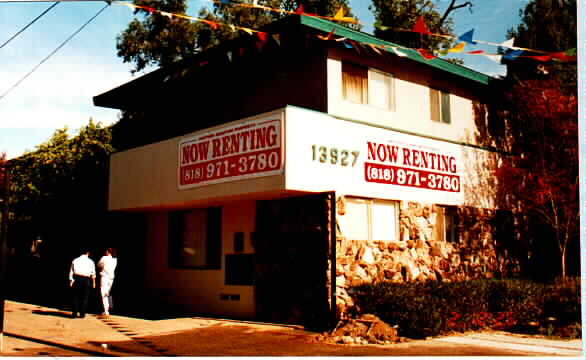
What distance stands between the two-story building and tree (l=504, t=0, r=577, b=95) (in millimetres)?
1828

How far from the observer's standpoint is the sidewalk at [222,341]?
36.3 ft

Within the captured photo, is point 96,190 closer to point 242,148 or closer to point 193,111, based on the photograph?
point 193,111

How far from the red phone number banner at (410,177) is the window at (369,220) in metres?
0.56

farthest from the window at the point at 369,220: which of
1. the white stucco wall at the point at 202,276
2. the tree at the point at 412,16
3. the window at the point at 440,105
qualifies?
the tree at the point at 412,16

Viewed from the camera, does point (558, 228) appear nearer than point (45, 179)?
Yes

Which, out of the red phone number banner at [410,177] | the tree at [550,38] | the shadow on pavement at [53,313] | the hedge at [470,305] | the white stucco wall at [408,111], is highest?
the tree at [550,38]

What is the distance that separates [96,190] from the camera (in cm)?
2169

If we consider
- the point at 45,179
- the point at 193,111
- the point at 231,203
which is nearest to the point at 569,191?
the point at 231,203

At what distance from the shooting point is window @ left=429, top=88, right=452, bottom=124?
57.5ft

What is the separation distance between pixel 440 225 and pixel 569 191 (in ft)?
13.8

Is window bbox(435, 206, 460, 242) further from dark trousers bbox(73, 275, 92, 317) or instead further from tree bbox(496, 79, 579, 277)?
dark trousers bbox(73, 275, 92, 317)

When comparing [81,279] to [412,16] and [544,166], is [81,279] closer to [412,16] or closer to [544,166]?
[544,166]

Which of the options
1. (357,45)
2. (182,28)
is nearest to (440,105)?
(357,45)

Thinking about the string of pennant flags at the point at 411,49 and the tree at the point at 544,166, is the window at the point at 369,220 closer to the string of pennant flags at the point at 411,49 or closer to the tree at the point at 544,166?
the string of pennant flags at the point at 411,49
